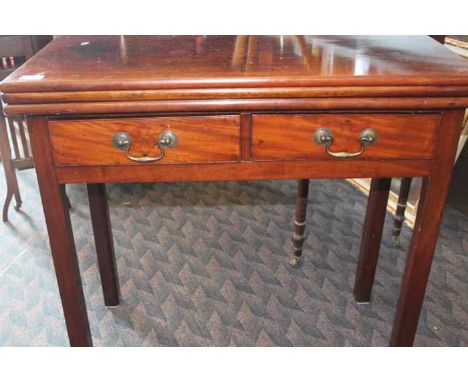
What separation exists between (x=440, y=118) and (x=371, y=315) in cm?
87

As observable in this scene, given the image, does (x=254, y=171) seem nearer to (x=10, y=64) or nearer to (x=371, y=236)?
(x=371, y=236)

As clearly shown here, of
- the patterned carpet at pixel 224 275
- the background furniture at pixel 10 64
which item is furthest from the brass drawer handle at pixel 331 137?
the background furniture at pixel 10 64

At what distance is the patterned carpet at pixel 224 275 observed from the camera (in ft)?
5.36

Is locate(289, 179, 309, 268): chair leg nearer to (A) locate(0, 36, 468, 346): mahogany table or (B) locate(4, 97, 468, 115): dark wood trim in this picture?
(A) locate(0, 36, 468, 346): mahogany table

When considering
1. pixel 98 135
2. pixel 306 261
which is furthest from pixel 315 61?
pixel 306 261

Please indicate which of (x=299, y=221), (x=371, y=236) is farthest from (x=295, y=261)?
(x=371, y=236)

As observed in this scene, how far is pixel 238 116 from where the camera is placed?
1.02 metres

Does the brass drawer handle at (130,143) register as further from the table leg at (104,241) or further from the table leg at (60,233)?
the table leg at (104,241)

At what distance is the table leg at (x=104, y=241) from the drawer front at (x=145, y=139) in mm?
460

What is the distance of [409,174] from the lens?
109cm

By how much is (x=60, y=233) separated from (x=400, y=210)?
138 cm

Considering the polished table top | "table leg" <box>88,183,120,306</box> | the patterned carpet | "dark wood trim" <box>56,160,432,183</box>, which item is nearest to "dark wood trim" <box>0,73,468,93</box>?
the polished table top

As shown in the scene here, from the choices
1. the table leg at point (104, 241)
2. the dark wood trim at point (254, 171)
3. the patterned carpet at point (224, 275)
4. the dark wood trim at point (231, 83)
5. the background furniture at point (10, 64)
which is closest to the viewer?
the dark wood trim at point (231, 83)

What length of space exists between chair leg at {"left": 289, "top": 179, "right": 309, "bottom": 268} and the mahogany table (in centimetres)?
60
